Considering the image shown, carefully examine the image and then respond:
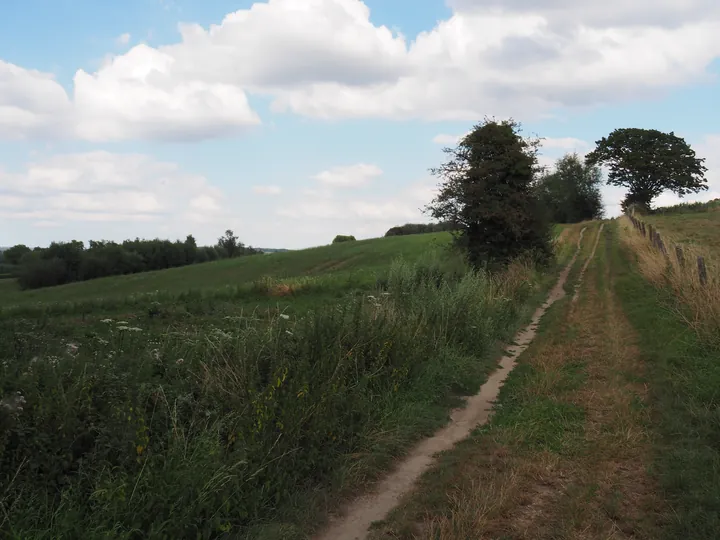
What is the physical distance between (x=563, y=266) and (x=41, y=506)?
26570mm

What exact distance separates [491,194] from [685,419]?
49.0 feet

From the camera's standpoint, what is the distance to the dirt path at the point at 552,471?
4590 millimetres

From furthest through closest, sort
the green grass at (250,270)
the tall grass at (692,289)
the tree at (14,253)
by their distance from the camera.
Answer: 1. the tree at (14,253)
2. the green grass at (250,270)
3. the tall grass at (692,289)

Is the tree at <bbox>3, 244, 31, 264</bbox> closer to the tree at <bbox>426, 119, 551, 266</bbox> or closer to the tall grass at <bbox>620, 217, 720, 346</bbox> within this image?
the tree at <bbox>426, 119, 551, 266</bbox>

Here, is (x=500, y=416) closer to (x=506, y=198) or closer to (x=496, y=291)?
(x=496, y=291)

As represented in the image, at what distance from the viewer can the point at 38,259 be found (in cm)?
8131

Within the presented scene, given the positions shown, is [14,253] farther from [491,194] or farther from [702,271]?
[702,271]

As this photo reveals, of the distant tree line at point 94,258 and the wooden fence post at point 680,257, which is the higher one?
the distant tree line at point 94,258

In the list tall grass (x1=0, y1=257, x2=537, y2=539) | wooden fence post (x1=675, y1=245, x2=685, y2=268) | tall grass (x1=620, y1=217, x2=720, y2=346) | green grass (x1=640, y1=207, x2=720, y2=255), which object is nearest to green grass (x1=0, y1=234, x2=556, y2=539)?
tall grass (x1=0, y1=257, x2=537, y2=539)

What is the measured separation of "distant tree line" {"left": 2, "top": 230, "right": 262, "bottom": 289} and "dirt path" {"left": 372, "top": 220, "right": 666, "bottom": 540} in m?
79.9

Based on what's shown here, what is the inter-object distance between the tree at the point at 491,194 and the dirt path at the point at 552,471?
451 inches

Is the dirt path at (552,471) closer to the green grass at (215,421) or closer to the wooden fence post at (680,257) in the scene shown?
the green grass at (215,421)

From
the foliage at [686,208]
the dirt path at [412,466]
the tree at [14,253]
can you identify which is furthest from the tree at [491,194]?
the tree at [14,253]

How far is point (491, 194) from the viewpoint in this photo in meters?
20.7
